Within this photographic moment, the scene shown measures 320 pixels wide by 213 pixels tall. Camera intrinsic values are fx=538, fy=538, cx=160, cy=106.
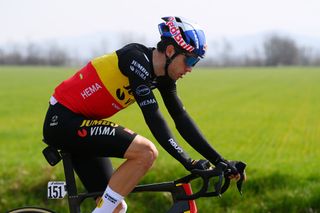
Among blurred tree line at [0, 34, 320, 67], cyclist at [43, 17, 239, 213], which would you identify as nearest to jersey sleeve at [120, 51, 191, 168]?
cyclist at [43, 17, 239, 213]

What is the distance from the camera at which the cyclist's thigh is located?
424 cm

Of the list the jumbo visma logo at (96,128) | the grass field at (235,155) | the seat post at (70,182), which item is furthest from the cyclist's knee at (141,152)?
the grass field at (235,155)

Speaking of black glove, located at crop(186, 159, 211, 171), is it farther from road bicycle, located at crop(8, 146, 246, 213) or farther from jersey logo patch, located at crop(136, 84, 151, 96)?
jersey logo patch, located at crop(136, 84, 151, 96)

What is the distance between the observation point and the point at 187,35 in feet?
→ 12.6

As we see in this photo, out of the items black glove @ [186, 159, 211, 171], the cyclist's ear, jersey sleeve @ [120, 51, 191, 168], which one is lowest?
black glove @ [186, 159, 211, 171]

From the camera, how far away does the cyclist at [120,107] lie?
3795 mm

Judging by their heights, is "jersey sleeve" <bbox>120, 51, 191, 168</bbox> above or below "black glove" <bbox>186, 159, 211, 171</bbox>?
above

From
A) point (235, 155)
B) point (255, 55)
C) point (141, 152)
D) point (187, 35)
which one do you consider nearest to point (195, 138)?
point (141, 152)

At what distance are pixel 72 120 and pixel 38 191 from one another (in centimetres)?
350

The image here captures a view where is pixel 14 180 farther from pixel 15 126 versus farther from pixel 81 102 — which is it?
pixel 15 126

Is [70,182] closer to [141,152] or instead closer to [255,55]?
[141,152]

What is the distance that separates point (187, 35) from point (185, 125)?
756mm

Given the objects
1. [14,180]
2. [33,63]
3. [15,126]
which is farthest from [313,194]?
[33,63]

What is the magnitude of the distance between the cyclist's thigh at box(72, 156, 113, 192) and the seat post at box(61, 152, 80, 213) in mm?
112
